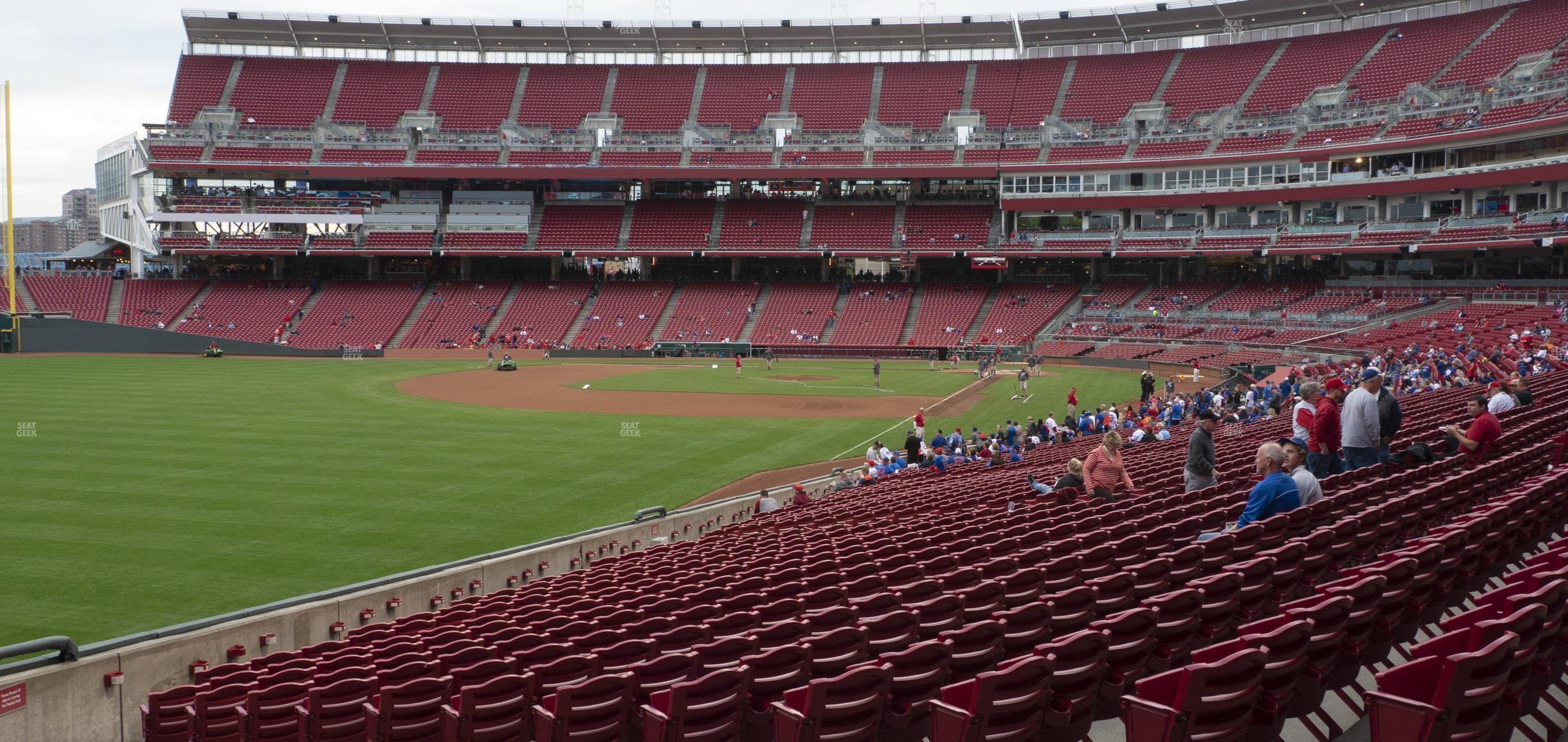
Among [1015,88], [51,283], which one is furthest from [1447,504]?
[51,283]

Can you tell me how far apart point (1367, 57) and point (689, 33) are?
163 feet

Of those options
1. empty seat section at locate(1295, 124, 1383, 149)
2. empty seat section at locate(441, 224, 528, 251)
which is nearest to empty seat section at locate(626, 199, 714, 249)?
empty seat section at locate(441, 224, 528, 251)

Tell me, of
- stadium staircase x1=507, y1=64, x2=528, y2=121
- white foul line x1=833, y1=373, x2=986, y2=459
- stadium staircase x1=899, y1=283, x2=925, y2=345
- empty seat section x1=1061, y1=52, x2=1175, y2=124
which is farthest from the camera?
stadium staircase x1=507, y1=64, x2=528, y2=121

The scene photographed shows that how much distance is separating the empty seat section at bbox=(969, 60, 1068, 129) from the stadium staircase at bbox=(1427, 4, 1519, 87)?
24876mm

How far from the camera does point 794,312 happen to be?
7238cm

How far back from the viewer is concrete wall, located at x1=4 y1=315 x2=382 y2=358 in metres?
61.1

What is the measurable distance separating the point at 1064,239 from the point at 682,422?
4464 centimetres

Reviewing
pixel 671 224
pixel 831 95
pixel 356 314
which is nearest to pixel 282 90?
pixel 356 314

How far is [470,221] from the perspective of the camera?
77250 mm

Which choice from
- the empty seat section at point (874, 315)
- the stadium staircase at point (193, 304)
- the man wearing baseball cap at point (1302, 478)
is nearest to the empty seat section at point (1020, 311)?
the empty seat section at point (874, 315)

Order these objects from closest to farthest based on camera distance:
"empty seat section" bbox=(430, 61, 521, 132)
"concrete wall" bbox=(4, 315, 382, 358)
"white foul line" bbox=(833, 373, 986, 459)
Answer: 1. "white foul line" bbox=(833, 373, 986, 459)
2. "concrete wall" bbox=(4, 315, 382, 358)
3. "empty seat section" bbox=(430, 61, 521, 132)

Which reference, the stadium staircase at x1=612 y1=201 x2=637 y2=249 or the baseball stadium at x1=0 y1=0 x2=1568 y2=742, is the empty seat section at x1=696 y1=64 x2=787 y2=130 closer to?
the baseball stadium at x1=0 y1=0 x2=1568 y2=742

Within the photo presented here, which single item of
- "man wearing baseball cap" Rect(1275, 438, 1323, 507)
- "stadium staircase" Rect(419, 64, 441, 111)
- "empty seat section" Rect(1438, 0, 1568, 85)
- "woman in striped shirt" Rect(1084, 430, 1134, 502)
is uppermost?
"stadium staircase" Rect(419, 64, 441, 111)

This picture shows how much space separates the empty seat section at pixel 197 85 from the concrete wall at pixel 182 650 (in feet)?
254
